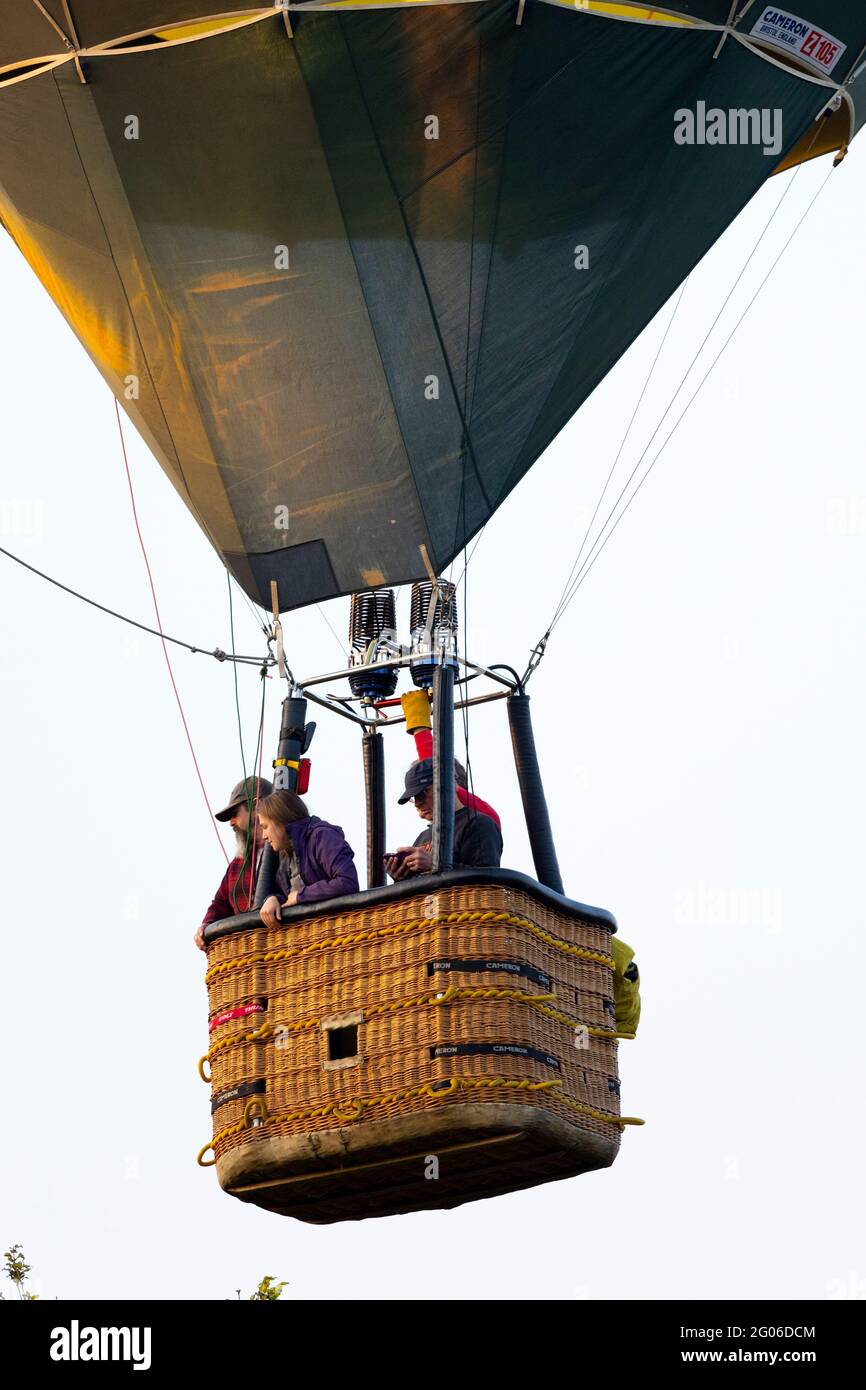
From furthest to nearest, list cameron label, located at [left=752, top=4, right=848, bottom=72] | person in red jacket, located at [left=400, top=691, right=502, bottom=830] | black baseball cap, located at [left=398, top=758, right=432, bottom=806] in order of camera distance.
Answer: cameron label, located at [left=752, top=4, right=848, bottom=72] → person in red jacket, located at [left=400, top=691, right=502, bottom=830] → black baseball cap, located at [left=398, top=758, right=432, bottom=806]

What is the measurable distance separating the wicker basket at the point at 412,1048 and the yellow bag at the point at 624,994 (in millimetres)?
151

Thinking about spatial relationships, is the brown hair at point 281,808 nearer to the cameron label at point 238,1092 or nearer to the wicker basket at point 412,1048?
the wicker basket at point 412,1048

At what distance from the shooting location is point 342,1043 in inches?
333

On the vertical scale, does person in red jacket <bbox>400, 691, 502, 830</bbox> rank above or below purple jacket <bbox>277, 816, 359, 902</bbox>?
above

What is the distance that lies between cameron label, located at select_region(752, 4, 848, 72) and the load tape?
3.93m

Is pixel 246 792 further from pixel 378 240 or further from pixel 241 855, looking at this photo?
pixel 378 240

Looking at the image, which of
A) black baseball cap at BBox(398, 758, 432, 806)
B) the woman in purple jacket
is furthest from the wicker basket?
black baseball cap at BBox(398, 758, 432, 806)

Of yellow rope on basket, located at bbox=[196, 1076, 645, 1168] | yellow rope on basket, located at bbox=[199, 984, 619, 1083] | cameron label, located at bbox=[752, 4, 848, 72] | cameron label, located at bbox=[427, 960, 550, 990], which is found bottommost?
A: yellow rope on basket, located at bbox=[196, 1076, 645, 1168]

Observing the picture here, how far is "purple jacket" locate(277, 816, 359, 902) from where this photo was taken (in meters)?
8.68

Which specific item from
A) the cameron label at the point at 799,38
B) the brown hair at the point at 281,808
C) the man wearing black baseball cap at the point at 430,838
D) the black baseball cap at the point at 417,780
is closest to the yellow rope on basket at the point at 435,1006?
the man wearing black baseball cap at the point at 430,838

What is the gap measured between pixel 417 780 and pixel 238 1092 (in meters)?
1.19

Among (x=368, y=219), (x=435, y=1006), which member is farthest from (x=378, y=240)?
(x=435, y=1006)

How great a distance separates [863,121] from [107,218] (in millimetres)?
3009

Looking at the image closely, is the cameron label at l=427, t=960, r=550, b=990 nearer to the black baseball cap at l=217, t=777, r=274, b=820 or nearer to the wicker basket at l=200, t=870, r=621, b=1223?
the wicker basket at l=200, t=870, r=621, b=1223
